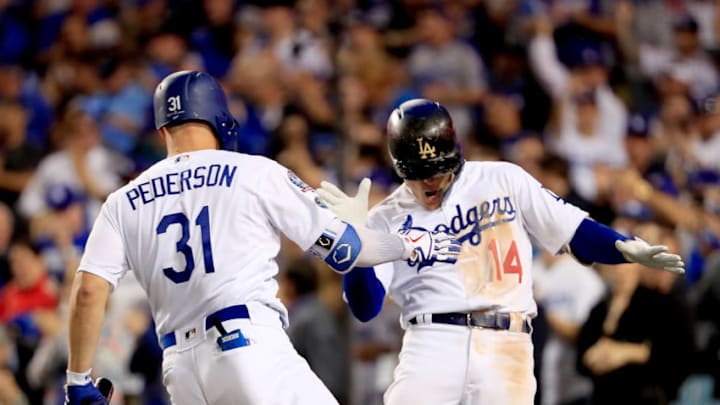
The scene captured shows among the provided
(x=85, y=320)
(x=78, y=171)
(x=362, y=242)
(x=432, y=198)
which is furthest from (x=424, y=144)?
(x=78, y=171)

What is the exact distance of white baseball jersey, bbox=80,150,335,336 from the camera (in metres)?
5.23

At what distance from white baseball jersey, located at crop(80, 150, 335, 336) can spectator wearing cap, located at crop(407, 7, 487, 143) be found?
6.66 m

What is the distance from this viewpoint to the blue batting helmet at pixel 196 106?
5598 millimetres

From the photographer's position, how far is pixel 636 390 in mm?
8266

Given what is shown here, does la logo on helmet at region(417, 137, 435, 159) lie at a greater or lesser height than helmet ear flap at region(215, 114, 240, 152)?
lesser

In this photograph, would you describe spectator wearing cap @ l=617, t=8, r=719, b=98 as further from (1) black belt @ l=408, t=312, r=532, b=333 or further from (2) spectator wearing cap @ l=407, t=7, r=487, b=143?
(1) black belt @ l=408, t=312, r=532, b=333

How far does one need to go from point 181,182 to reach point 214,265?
38 centimetres

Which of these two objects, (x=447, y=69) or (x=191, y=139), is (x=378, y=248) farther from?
(x=447, y=69)

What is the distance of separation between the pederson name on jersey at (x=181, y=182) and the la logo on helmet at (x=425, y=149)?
3.11 ft

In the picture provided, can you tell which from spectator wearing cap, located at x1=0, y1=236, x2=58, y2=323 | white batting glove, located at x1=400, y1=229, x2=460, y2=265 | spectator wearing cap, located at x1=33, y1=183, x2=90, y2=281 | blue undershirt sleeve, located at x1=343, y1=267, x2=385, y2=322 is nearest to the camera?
white batting glove, located at x1=400, y1=229, x2=460, y2=265

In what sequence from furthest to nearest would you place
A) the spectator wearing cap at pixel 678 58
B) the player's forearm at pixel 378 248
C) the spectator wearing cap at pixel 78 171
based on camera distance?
the spectator wearing cap at pixel 678 58 → the spectator wearing cap at pixel 78 171 → the player's forearm at pixel 378 248

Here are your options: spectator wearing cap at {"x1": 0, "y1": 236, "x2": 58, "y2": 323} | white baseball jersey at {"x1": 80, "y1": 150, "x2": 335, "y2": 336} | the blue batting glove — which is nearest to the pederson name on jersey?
white baseball jersey at {"x1": 80, "y1": 150, "x2": 335, "y2": 336}

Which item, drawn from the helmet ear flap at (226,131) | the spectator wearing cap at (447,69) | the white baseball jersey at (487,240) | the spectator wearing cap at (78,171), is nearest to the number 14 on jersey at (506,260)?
the white baseball jersey at (487,240)

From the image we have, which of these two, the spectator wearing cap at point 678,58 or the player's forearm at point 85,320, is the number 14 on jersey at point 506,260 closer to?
the player's forearm at point 85,320
